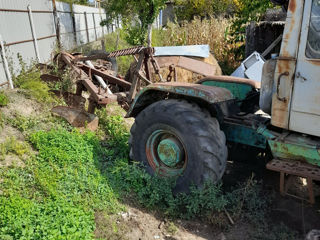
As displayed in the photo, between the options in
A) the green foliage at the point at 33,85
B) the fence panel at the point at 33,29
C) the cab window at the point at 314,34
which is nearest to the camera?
the cab window at the point at 314,34

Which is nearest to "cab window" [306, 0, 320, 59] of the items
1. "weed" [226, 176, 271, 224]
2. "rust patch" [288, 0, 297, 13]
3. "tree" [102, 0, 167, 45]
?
"rust patch" [288, 0, 297, 13]

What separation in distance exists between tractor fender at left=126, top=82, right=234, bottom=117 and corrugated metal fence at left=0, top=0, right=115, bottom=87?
135 inches

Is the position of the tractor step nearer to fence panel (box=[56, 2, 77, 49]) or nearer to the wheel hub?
the wheel hub

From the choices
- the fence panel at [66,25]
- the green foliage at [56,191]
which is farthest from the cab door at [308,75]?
the fence panel at [66,25]

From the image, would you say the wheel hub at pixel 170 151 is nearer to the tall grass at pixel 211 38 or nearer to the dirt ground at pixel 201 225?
the dirt ground at pixel 201 225

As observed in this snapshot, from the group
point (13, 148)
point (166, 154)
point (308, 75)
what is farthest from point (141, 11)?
point (308, 75)

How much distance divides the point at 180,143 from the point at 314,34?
1.66 metres

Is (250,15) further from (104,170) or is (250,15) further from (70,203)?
(70,203)

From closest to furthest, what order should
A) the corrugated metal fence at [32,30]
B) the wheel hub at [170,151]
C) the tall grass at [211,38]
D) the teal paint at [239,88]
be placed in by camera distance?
the wheel hub at [170,151]
the teal paint at [239,88]
the corrugated metal fence at [32,30]
the tall grass at [211,38]

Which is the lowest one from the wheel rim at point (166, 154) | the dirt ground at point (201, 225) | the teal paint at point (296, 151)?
the dirt ground at point (201, 225)

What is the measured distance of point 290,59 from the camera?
2.48 metres

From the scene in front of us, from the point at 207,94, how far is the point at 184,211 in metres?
1.30

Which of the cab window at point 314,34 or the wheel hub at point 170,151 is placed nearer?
the cab window at point 314,34

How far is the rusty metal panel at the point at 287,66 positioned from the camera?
2.40m
